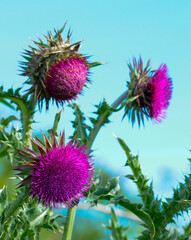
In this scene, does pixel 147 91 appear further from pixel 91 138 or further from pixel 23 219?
pixel 23 219

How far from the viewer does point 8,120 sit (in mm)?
5324

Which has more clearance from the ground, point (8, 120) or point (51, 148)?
point (8, 120)

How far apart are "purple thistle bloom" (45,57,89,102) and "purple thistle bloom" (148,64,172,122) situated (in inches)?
39.4

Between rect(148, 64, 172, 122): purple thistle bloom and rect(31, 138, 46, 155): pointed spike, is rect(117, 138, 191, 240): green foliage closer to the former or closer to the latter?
rect(148, 64, 172, 122): purple thistle bloom

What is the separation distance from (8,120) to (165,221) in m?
2.66

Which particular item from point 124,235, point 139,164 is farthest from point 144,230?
point 124,235

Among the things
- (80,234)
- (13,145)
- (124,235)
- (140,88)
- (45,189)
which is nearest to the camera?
(124,235)

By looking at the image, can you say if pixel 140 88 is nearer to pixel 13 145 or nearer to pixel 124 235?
pixel 13 145

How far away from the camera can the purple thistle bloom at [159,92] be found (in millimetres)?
4785

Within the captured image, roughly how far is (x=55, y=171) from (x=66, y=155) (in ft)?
0.58

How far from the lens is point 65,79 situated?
424 centimetres

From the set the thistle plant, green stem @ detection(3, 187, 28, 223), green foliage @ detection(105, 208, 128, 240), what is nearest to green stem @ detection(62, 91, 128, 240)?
the thistle plant

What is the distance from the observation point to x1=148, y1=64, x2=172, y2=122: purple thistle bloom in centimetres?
479

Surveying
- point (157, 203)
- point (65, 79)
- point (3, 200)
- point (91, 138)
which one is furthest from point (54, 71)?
point (157, 203)
